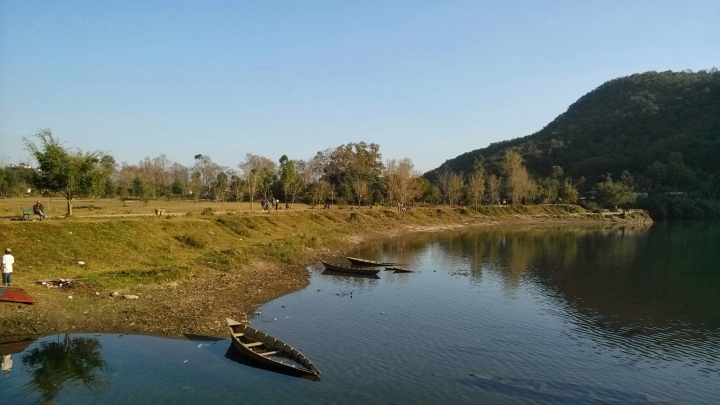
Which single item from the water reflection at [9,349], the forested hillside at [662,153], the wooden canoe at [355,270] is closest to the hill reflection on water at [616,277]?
the wooden canoe at [355,270]

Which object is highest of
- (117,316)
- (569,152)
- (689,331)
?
(569,152)

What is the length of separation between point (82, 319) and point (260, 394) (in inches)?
502

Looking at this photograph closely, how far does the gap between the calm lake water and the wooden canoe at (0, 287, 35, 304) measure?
2872mm

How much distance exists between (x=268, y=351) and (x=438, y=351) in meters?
8.53

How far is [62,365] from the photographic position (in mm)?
21031

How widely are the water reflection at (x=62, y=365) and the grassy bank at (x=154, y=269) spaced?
1925 millimetres

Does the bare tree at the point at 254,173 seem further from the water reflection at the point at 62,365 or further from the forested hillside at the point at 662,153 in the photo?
the forested hillside at the point at 662,153

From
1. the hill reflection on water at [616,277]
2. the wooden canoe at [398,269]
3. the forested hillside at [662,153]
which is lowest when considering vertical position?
the hill reflection on water at [616,277]

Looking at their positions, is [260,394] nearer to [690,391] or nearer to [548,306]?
[690,391]

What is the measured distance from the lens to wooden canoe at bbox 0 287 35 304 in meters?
24.5

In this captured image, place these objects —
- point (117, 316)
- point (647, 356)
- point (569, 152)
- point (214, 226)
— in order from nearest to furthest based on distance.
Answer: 1. point (647, 356)
2. point (117, 316)
3. point (214, 226)
4. point (569, 152)

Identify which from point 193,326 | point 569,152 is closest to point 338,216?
point 193,326

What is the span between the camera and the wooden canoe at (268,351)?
20.5 m

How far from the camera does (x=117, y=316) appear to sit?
86.9 feet
